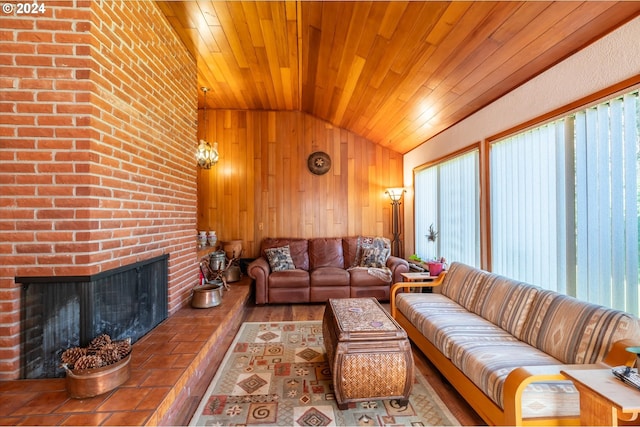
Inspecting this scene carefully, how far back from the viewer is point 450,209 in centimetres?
364

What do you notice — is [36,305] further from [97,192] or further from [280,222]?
[280,222]

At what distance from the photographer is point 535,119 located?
2195 mm

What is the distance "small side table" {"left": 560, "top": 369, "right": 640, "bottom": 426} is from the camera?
3.45ft

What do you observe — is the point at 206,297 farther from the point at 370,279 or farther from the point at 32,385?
the point at 370,279

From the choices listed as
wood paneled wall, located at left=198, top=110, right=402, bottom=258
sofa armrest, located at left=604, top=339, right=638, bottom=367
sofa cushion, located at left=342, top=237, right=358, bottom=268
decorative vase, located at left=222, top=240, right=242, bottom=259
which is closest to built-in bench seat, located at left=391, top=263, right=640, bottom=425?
sofa armrest, located at left=604, top=339, right=638, bottom=367

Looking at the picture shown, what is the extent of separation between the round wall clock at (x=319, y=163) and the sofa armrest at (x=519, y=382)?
4065 mm

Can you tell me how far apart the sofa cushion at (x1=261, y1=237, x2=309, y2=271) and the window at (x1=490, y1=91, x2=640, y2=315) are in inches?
113

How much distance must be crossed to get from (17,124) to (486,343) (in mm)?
3250

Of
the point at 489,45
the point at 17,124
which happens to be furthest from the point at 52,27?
the point at 489,45

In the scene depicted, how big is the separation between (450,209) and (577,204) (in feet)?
5.67

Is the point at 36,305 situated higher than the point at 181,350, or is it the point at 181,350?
the point at 36,305

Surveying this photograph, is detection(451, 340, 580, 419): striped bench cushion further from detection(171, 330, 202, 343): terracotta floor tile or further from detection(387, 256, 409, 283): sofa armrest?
detection(387, 256, 409, 283): sofa armrest

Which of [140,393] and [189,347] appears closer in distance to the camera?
[140,393]

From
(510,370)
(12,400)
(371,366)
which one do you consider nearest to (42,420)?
(12,400)
